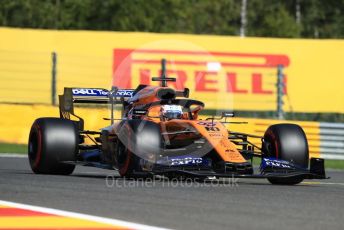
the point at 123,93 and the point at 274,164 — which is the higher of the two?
the point at 123,93

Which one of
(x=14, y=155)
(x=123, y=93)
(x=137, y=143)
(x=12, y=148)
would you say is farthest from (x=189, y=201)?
(x=12, y=148)

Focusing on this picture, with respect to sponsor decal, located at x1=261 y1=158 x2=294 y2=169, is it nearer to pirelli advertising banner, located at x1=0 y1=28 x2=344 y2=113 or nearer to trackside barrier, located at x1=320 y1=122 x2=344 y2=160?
trackside barrier, located at x1=320 y1=122 x2=344 y2=160

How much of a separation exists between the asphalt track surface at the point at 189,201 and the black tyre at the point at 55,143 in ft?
1.07

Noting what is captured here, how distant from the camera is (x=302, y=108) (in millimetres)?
24922

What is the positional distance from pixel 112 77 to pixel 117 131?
1117 cm

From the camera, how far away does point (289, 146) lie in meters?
13.1

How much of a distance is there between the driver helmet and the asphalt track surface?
108 cm

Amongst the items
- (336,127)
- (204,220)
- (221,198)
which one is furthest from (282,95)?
(204,220)

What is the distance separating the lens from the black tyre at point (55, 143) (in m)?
13.5

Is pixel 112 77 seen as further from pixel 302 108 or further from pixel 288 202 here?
pixel 288 202

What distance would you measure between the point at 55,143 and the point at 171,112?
5.16 feet

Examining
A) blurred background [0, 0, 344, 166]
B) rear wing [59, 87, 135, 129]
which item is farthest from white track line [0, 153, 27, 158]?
rear wing [59, 87, 135, 129]

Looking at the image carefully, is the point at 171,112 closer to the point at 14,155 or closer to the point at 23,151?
the point at 14,155

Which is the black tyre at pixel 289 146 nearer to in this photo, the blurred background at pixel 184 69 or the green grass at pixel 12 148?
the green grass at pixel 12 148
